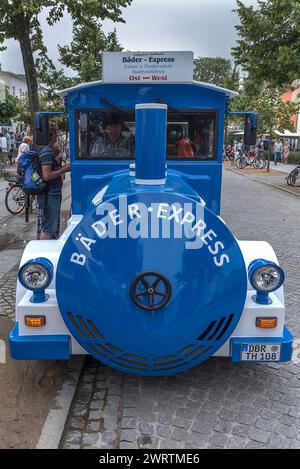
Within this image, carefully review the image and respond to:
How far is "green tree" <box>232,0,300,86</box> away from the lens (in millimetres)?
13945

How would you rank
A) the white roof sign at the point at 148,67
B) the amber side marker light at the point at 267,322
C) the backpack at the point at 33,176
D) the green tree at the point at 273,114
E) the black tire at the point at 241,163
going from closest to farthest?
the amber side marker light at the point at 267,322, the white roof sign at the point at 148,67, the backpack at the point at 33,176, the green tree at the point at 273,114, the black tire at the point at 241,163

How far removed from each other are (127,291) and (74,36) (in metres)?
9.52

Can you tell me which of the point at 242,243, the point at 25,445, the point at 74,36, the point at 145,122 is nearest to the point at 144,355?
the point at 25,445

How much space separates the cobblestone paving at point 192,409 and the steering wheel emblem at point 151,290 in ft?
2.84

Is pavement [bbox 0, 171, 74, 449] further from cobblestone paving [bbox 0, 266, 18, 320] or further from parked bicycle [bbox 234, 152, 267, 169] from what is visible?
parked bicycle [bbox 234, 152, 267, 169]

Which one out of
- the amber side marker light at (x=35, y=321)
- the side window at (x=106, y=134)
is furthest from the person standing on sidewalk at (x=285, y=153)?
the amber side marker light at (x=35, y=321)

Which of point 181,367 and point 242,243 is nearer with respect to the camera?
point 181,367

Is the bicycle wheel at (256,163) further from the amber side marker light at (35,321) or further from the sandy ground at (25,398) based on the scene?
the amber side marker light at (35,321)

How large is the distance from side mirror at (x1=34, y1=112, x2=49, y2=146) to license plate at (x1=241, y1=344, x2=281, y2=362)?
11.3 ft

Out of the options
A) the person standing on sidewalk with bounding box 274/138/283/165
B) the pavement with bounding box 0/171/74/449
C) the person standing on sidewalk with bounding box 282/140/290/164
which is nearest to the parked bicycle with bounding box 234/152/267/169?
the person standing on sidewalk with bounding box 274/138/283/165

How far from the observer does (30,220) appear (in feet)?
33.3

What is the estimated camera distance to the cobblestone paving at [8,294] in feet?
16.7

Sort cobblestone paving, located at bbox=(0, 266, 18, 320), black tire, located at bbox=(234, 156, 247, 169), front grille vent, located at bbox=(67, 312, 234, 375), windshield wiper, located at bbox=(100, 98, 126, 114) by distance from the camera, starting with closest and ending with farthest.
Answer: front grille vent, located at bbox=(67, 312, 234, 375), windshield wiper, located at bbox=(100, 98, 126, 114), cobblestone paving, located at bbox=(0, 266, 18, 320), black tire, located at bbox=(234, 156, 247, 169)
